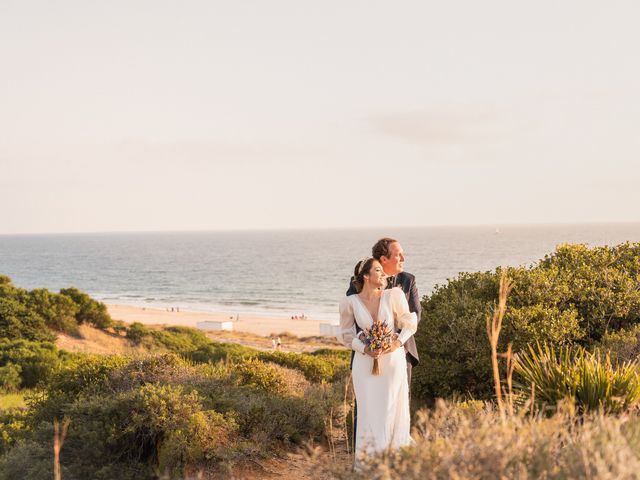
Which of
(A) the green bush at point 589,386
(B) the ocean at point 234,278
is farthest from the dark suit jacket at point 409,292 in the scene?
(B) the ocean at point 234,278

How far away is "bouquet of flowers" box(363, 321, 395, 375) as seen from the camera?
590 cm

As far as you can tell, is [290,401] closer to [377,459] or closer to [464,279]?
[464,279]

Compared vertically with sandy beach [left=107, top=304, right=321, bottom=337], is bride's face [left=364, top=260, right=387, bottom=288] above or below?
above

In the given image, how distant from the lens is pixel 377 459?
3.34 m

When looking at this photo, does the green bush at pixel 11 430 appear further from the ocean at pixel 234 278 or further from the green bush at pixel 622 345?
the ocean at pixel 234 278

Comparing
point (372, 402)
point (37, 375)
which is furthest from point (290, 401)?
point (37, 375)

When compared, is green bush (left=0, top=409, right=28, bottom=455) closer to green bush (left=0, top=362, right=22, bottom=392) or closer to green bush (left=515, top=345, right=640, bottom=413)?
green bush (left=515, top=345, right=640, bottom=413)

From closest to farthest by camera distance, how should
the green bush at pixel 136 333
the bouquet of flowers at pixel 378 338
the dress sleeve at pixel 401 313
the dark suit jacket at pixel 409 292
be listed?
the bouquet of flowers at pixel 378 338 → the dress sleeve at pixel 401 313 → the dark suit jacket at pixel 409 292 → the green bush at pixel 136 333

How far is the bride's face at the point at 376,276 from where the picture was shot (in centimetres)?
616

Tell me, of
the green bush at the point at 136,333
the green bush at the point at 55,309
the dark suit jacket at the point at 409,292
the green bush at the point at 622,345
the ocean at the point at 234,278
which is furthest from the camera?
the ocean at the point at 234,278

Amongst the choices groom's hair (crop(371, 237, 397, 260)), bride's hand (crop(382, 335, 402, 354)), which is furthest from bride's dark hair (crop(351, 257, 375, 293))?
bride's hand (crop(382, 335, 402, 354))

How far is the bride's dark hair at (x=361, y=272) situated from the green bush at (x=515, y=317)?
298 centimetres

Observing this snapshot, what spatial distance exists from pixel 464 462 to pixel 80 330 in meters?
32.1

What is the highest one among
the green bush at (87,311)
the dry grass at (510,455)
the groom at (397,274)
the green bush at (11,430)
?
the groom at (397,274)
